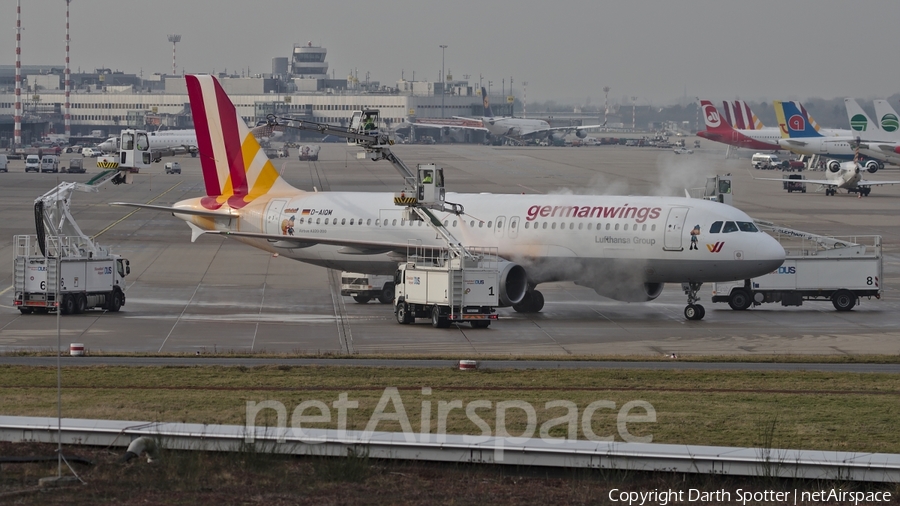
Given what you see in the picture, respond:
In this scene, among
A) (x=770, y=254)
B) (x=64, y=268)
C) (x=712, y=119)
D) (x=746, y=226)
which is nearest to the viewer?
(x=770, y=254)

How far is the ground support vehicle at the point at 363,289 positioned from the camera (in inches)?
1928

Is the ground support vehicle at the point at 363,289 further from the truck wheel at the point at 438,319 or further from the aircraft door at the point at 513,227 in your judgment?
the truck wheel at the point at 438,319

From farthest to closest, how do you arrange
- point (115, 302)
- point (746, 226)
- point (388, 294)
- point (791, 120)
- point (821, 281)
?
point (791, 120) < point (388, 294) < point (821, 281) < point (115, 302) < point (746, 226)

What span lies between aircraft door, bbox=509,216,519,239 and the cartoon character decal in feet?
31.9

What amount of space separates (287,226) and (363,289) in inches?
174

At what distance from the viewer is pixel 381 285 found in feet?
171

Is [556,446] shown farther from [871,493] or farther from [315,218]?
[315,218]

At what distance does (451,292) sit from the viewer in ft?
137

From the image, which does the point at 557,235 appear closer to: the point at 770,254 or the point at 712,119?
the point at 770,254

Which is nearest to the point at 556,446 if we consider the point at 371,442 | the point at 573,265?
the point at 371,442

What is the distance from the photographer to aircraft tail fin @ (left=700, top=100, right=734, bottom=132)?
172m

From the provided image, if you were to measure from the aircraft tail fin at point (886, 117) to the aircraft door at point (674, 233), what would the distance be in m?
95.4

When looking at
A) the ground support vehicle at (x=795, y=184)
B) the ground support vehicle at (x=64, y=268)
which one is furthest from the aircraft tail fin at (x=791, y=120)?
the ground support vehicle at (x=64, y=268)

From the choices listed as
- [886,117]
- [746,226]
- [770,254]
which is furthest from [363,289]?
[886,117]
